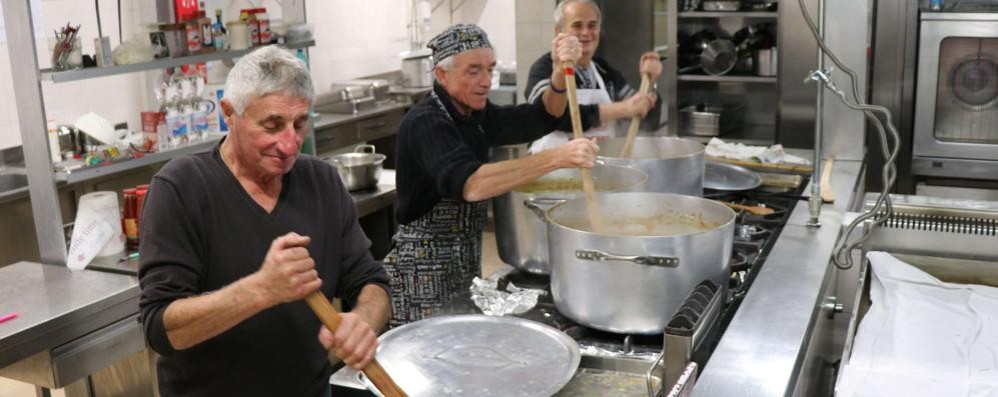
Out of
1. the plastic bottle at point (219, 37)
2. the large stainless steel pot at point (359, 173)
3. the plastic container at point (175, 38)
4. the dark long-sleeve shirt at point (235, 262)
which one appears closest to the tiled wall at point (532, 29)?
the large stainless steel pot at point (359, 173)

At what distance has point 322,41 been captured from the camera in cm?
715

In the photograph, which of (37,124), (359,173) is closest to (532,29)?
(359,173)

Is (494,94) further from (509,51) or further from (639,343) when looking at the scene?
(639,343)

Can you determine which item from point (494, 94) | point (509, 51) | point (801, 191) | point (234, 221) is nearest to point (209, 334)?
point (234, 221)

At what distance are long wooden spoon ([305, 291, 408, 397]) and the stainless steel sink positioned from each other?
12.1 ft

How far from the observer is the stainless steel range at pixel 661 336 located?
1658 mm

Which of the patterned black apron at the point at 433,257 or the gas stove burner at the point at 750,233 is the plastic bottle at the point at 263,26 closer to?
the patterned black apron at the point at 433,257

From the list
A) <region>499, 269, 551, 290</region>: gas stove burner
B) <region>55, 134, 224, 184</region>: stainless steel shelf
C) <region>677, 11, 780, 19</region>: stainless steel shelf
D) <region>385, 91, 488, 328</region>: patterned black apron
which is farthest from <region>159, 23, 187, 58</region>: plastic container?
<region>677, 11, 780, 19</region>: stainless steel shelf

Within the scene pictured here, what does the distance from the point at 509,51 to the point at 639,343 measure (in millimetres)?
6232

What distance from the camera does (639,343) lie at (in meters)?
2.05

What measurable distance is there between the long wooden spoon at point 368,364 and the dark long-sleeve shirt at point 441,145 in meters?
1.00

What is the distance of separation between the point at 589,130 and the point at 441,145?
98 cm

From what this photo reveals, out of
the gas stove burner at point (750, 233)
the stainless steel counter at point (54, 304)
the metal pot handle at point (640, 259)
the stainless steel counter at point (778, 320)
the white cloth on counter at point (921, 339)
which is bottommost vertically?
the stainless steel counter at point (54, 304)

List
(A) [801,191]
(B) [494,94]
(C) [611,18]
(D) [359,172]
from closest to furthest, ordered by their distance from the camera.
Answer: (A) [801,191], (D) [359,172], (C) [611,18], (B) [494,94]
